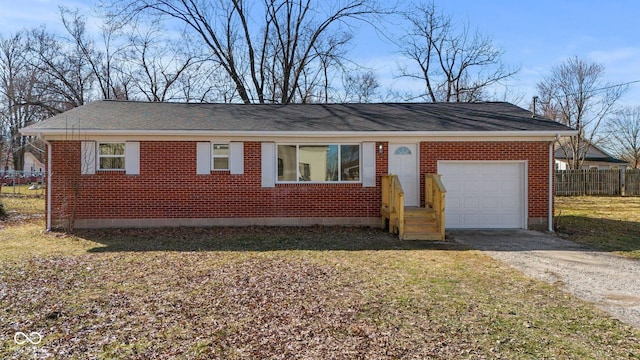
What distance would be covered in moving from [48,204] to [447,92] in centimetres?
2518

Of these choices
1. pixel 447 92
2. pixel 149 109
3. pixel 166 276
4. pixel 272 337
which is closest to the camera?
pixel 272 337

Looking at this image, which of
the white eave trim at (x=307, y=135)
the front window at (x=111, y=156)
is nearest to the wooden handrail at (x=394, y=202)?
the white eave trim at (x=307, y=135)

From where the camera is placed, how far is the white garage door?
37.6ft

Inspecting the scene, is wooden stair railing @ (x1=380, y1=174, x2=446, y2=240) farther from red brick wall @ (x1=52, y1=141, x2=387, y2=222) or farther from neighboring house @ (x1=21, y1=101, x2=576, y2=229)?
red brick wall @ (x1=52, y1=141, x2=387, y2=222)

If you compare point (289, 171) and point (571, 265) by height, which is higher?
point (289, 171)

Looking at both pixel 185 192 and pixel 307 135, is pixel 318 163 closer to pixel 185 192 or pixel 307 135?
pixel 307 135

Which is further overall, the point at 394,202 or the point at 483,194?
the point at 483,194

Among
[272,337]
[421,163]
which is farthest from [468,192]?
[272,337]

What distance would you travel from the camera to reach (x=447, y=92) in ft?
95.0

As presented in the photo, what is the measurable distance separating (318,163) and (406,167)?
8.15 ft

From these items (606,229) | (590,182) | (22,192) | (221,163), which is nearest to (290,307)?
(221,163)

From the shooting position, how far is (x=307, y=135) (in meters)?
11.1

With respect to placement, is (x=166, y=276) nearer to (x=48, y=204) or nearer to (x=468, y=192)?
(x=48, y=204)

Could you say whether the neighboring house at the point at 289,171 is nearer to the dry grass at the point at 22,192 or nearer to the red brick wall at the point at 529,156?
the red brick wall at the point at 529,156
